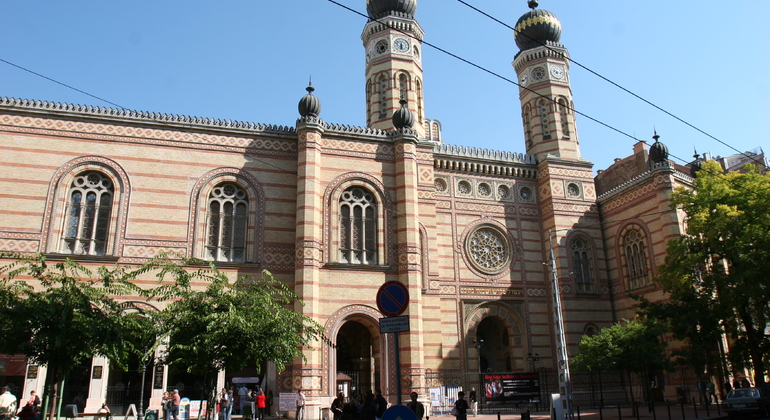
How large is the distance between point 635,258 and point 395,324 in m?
20.7

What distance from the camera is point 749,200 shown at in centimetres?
2003

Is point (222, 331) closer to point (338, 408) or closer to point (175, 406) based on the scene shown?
point (338, 408)

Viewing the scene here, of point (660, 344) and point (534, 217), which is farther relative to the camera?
point (534, 217)

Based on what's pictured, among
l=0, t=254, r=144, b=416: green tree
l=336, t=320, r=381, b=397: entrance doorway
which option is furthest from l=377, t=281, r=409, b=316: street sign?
l=336, t=320, r=381, b=397: entrance doorway

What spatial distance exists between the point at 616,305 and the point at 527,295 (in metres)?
4.06

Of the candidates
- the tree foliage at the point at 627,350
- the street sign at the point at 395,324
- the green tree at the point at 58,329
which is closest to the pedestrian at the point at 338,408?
the green tree at the point at 58,329

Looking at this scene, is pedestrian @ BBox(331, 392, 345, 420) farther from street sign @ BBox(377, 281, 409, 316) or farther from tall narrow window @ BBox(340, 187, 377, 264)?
tall narrow window @ BBox(340, 187, 377, 264)

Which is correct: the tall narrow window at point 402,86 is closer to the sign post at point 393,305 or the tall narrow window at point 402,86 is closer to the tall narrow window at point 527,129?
the tall narrow window at point 527,129

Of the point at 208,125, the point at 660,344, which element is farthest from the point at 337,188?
the point at 660,344

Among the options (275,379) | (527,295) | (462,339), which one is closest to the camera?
(275,379)

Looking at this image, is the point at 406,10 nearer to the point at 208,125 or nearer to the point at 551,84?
the point at 551,84

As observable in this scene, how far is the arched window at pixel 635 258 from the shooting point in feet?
81.7

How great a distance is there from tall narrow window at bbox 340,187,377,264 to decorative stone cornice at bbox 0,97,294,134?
11.2 feet

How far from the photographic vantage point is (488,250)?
1021 inches
